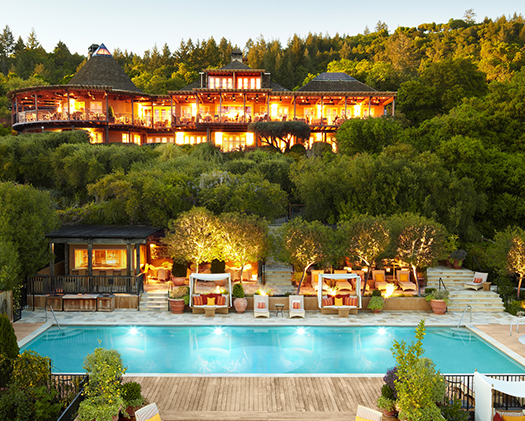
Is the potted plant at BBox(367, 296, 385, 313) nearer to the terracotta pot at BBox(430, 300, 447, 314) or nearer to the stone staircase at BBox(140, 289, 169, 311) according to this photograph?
the terracotta pot at BBox(430, 300, 447, 314)

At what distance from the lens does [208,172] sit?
2503cm

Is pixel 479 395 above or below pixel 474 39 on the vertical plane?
below

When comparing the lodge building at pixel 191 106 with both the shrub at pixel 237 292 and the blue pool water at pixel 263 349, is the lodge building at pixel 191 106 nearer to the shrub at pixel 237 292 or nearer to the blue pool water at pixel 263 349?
the shrub at pixel 237 292

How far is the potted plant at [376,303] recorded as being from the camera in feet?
58.0

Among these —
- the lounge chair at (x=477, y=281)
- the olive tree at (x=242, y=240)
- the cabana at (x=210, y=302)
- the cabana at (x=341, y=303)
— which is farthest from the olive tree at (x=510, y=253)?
the cabana at (x=210, y=302)

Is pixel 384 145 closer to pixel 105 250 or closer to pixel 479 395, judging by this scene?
pixel 105 250

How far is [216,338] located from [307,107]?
29934 millimetres

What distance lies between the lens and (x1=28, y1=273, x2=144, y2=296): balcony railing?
706 inches

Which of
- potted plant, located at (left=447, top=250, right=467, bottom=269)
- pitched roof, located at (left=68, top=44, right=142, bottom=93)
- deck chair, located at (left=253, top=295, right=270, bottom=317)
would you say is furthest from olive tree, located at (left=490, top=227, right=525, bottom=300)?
pitched roof, located at (left=68, top=44, right=142, bottom=93)

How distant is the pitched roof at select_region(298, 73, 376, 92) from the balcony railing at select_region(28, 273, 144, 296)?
27580 millimetres

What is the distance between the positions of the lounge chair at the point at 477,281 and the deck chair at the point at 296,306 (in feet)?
28.8

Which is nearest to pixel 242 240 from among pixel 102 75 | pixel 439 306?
pixel 439 306

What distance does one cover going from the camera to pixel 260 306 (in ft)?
55.9

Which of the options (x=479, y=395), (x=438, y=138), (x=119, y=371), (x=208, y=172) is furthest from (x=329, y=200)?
(x=119, y=371)
